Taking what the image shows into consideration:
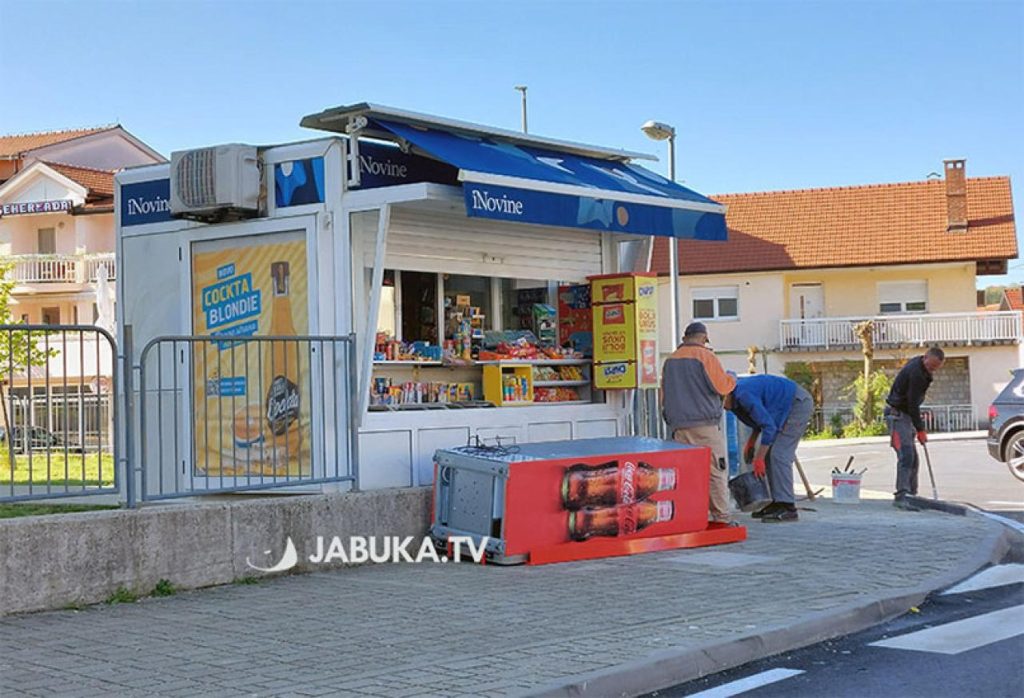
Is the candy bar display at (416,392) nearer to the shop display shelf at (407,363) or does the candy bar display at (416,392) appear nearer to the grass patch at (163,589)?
the shop display shelf at (407,363)

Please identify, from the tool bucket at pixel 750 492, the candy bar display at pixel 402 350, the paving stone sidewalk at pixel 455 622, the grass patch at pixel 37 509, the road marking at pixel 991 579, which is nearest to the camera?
the paving stone sidewalk at pixel 455 622

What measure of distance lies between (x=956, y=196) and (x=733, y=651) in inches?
1627

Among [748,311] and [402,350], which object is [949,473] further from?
[748,311]

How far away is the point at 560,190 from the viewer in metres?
10.9

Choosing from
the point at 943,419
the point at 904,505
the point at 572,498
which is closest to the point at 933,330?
the point at 943,419

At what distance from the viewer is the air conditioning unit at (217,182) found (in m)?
10.9

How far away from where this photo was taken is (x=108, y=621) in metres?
7.84

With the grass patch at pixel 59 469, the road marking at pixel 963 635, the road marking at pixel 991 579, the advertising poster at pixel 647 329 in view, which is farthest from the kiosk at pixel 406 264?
the road marking at pixel 963 635

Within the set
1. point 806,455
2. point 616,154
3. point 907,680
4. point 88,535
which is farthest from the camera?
point 806,455

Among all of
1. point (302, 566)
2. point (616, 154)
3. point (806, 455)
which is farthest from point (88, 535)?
point (806, 455)

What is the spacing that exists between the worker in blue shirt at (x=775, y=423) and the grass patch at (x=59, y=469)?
594 cm

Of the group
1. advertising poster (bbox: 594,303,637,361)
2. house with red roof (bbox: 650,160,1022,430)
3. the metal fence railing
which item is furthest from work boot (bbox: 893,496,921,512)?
house with red roof (bbox: 650,160,1022,430)

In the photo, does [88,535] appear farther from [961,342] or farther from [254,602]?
[961,342]

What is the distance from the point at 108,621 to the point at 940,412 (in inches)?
1472
